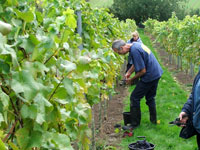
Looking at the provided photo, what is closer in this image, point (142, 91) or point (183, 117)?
point (183, 117)

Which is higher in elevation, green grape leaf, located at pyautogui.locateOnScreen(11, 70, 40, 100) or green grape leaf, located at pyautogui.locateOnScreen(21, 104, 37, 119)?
green grape leaf, located at pyautogui.locateOnScreen(11, 70, 40, 100)

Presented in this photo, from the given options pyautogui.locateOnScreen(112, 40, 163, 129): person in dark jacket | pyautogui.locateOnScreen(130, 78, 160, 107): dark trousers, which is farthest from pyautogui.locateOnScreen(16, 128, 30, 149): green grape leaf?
pyautogui.locateOnScreen(130, 78, 160, 107): dark trousers

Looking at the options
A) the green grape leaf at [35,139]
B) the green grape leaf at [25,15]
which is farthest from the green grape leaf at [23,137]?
the green grape leaf at [25,15]

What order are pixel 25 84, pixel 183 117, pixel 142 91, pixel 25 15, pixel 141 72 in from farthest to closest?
1. pixel 142 91
2. pixel 141 72
3. pixel 183 117
4. pixel 25 15
5. pixel 25 84

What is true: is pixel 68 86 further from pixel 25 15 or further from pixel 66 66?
pixel 25 15

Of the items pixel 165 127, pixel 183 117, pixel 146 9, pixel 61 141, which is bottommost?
pixel 165 127

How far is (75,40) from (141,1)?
48.7 m

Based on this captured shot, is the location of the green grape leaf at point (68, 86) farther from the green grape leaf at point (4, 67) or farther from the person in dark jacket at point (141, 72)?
the person in dark jacket at point (141, 72)

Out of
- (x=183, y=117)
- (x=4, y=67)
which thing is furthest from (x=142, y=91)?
(x=4, y=67)

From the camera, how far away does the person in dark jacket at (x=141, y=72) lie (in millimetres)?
5556

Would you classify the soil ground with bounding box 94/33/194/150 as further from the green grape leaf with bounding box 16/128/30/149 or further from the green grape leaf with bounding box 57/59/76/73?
the green grape leaf with bounding box 16/128/30/149

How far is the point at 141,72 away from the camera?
5691mm

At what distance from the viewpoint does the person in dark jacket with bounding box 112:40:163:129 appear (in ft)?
18.2

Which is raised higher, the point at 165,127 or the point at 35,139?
the point at 35,139
